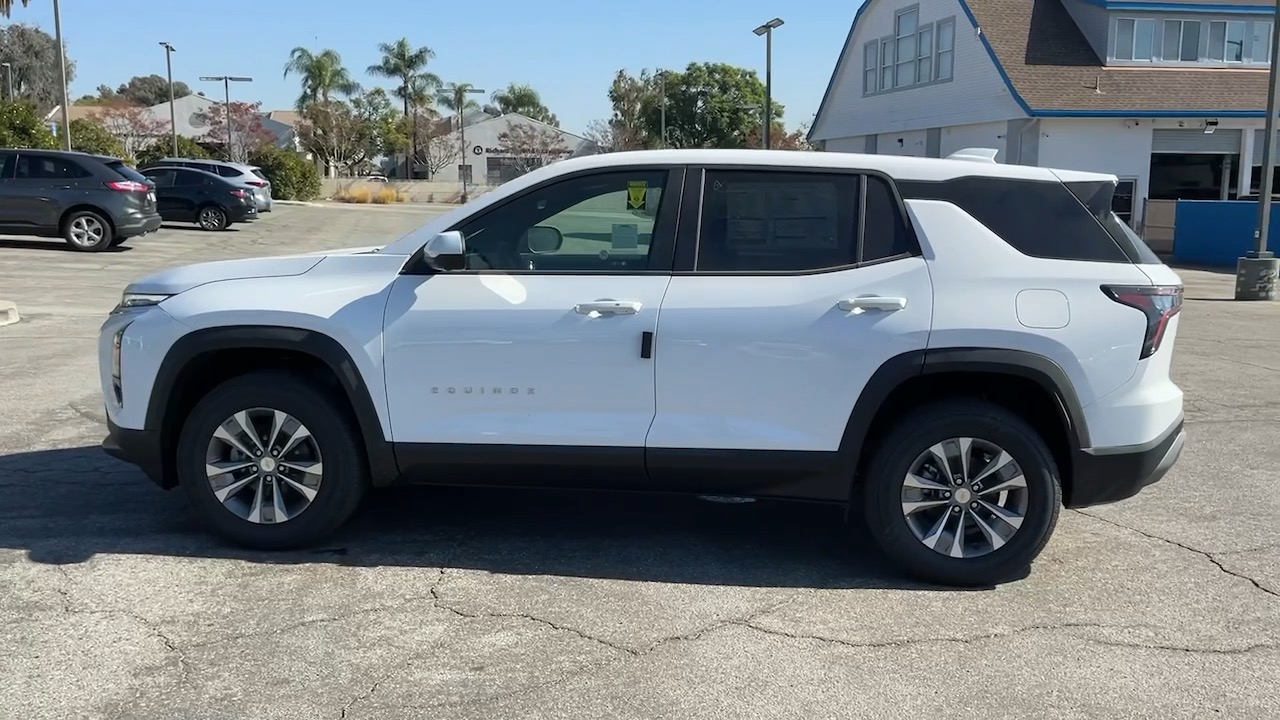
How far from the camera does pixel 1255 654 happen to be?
404 centimetres

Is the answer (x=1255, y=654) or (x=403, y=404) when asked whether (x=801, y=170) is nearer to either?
(x=403, y=404)

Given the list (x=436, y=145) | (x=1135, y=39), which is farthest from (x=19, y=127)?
(x=436, y=145)

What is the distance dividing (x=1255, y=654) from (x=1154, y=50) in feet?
105

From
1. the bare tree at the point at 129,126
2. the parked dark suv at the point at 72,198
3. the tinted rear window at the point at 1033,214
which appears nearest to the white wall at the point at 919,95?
the parked dark suv at the point at 72,198

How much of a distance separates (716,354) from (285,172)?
169ft

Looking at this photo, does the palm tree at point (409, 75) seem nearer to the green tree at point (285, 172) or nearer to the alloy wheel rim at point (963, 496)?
the green tree at point (285, 172)

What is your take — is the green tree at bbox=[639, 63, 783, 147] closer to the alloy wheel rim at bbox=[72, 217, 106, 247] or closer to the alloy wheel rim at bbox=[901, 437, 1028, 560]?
the alloy wheel rim at bbox=[72, 217, 106, 247]

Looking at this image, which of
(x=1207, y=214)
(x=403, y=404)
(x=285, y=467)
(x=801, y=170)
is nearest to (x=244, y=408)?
(x=285, y=467)

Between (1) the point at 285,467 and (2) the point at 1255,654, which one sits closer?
(2) the point at 1255,654

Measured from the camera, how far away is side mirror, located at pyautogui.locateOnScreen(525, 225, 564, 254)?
190 inches

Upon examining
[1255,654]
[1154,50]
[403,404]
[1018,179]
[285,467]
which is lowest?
[1255,654]

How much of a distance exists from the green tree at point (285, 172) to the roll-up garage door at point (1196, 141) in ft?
124

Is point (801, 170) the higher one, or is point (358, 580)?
point (801, 170)

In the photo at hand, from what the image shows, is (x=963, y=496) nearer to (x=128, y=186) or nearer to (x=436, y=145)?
(x=128, y=186)
